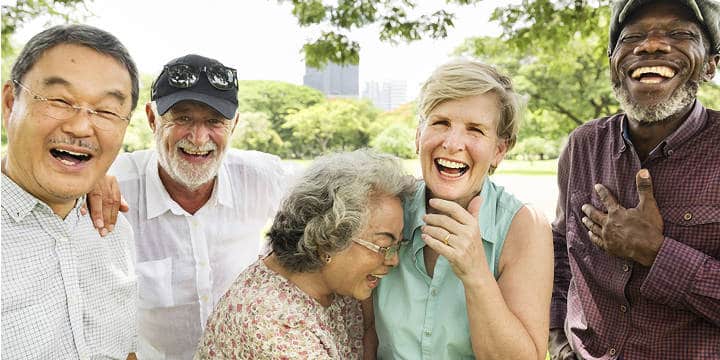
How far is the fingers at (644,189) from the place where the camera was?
2.30 m

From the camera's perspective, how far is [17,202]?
1891 mm

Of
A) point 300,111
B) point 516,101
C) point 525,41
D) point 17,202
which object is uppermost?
point 525,41

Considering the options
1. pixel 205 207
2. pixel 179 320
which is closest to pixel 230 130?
pixel 205 207

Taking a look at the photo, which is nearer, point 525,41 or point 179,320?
point 179,320

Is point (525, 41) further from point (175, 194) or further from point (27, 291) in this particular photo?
point (27, 291)

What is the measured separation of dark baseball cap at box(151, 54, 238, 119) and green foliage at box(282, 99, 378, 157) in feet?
127

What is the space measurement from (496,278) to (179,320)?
1.71m

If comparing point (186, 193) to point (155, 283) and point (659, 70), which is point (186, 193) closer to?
point (155, 283)

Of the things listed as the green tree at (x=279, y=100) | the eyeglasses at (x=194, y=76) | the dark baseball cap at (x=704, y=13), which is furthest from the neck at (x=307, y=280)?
the green tree at (x=279, y=100)

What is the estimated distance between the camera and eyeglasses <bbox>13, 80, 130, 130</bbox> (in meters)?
1.83

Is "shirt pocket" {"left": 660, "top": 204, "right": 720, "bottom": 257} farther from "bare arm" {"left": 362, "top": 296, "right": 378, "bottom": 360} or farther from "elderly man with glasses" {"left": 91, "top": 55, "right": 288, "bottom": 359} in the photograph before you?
"elderly man with glasses" {"left": 91, "top": 55, "right": 288, "bottom": 359}

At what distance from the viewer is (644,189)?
91.8 inches

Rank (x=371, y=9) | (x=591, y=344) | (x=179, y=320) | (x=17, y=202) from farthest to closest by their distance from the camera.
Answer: (x=371, y=9) → (x=179, y=320) → (x=591, y=344) → (x=17, y=202)

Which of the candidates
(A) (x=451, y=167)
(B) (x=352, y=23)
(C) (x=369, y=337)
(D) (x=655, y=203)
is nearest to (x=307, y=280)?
(C) (x=369, y=337)
